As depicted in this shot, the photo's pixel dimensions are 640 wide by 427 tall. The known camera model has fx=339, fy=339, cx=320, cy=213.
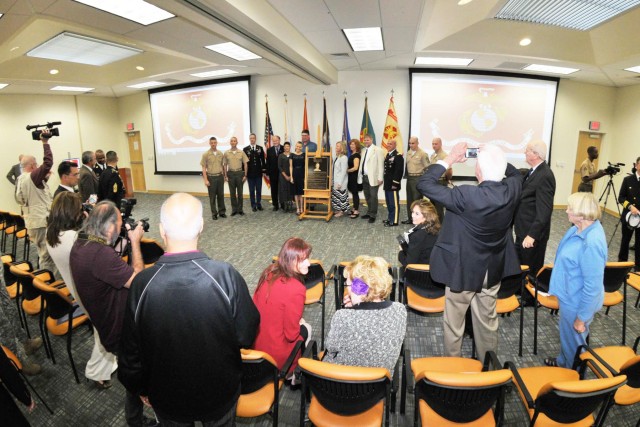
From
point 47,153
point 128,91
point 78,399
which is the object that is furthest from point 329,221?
point 128,91

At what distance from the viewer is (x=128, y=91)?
10211mm

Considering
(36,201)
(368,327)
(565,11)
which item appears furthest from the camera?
(565,11)

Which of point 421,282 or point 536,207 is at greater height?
point 536,207

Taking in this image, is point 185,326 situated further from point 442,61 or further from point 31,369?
point 442,61

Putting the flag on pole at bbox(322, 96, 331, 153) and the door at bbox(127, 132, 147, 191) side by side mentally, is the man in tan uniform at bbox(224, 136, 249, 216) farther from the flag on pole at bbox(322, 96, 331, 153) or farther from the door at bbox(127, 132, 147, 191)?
the door at bbox(127, 132, 147, 191)

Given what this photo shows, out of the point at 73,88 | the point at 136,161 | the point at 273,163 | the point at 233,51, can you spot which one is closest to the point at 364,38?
the point at 233,51

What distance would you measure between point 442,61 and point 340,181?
3194 mm

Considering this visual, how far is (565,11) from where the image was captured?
15.6 feet

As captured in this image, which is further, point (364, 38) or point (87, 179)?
point (364, 38)

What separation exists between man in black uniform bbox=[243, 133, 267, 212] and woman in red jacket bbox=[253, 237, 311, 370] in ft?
19.3

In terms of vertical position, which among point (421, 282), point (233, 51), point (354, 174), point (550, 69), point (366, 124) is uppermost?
point (233, 51)

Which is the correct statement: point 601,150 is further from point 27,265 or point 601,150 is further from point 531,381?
point 27,265

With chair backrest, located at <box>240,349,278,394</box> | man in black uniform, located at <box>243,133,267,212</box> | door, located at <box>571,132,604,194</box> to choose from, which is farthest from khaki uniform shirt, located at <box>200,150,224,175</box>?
door, located at <box>571,132,604,194</box>

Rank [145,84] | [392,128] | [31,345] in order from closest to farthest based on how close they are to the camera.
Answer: [31,345] < [392,128] < [145,84]
